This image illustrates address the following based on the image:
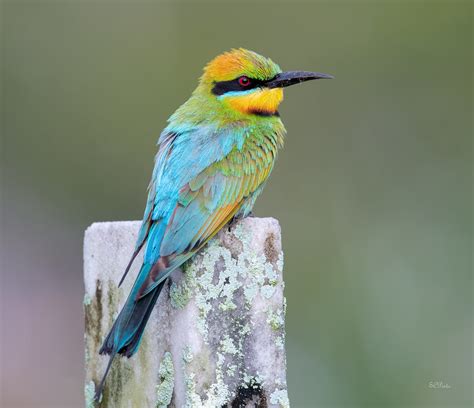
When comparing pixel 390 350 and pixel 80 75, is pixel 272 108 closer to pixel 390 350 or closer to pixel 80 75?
pixel 390 350

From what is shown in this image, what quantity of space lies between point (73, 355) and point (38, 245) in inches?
37.9

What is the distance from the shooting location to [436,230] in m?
5.32

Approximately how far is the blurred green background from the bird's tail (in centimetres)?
236

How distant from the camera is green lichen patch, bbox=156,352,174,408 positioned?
2.10 meters

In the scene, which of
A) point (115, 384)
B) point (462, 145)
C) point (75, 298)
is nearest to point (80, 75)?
point (75, 298)

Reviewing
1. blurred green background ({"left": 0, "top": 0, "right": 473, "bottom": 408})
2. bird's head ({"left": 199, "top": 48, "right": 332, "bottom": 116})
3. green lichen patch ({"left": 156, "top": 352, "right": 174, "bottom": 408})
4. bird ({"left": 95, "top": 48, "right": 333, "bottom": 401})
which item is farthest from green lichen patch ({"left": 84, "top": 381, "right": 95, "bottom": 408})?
blurred green background ({"left": 0, "top": 0, "right": 473, "bottom": 408})

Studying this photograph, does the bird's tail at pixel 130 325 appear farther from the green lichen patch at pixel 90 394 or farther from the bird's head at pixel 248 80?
the bird's head at pixel 248 80

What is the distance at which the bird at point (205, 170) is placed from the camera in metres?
2.17

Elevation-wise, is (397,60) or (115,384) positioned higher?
(397,60)

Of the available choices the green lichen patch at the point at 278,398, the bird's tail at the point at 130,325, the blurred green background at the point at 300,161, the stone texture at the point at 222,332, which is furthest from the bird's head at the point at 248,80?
the blurred green background at the point at 300,161

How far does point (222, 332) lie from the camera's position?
207cm

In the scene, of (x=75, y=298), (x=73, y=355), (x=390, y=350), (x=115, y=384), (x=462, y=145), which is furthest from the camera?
(x=462, y=145)

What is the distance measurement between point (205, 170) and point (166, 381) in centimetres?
71

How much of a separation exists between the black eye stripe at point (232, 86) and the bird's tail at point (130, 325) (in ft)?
3.52
